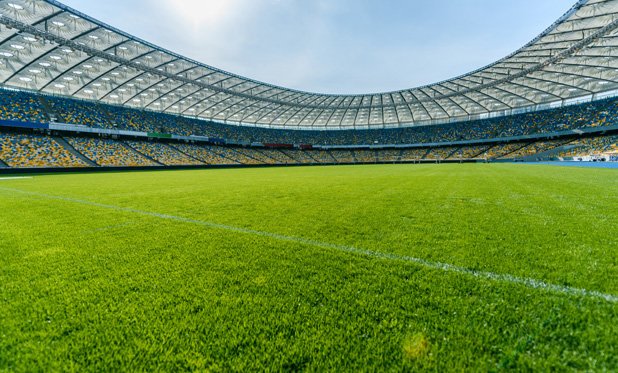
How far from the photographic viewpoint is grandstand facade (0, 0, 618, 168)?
23609 millimetres

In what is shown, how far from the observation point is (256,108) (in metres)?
51.7

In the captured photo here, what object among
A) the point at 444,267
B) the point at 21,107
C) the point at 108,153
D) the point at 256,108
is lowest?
the point at 444,267

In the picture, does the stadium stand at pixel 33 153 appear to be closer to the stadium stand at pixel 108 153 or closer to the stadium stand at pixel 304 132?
the stadium stand at pixel 108 153

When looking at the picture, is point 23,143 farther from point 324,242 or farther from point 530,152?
point 530,152

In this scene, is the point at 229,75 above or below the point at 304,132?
above

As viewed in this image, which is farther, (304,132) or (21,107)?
(304,132)

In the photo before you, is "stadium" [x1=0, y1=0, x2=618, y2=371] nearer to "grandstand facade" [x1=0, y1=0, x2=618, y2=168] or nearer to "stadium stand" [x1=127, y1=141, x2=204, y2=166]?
"grandstand facade" [x1=0, y1=0, x2=618, y2=168]

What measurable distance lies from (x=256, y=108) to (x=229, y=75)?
17.7 meters

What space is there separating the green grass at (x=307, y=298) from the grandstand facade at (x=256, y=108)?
2667cm

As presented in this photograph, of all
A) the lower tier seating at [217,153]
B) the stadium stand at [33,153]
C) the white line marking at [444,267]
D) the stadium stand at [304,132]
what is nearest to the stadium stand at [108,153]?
the lower tier seating at [217,153]

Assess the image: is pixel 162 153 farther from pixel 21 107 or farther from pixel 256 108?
pixel 256 108

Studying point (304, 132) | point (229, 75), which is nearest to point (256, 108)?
point (229, 75)

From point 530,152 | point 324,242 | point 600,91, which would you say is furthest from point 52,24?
point 600,91

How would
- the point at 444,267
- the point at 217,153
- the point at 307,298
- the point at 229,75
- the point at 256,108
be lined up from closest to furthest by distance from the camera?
the point at 307,298 → the point at 444,267 → the point at 229,75 → the point at 217,153 → the point at 256,108
